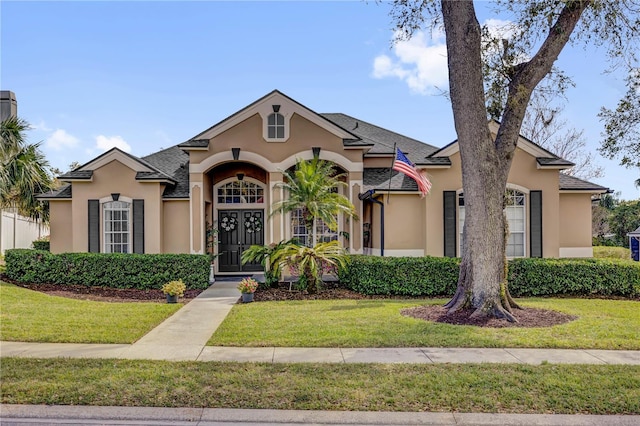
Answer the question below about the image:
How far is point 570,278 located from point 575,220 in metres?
4.07

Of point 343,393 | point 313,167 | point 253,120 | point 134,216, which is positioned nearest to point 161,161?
point 134,216

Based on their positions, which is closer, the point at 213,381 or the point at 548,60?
the point at 213,381

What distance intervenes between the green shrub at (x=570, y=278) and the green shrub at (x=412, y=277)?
1740 millimetres

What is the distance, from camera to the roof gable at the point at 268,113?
17.2 m

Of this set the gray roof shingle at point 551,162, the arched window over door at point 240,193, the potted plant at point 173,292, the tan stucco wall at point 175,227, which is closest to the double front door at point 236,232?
the arched window over door at point 240,193

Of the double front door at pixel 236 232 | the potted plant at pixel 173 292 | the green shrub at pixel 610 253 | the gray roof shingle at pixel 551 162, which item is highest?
the gray roof shingle at pixel 551 162

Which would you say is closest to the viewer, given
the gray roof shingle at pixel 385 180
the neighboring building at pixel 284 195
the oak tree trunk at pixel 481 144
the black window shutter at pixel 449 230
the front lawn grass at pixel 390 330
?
the front lawn grass at pixel 390 330

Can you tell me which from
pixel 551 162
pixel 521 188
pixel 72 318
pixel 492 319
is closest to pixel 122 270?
pixel 72 318

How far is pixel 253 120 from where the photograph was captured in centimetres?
1739

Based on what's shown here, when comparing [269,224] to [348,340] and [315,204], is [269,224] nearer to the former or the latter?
[315,204]

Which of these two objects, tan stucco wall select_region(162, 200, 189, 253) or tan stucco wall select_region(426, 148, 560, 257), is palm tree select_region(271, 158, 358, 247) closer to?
tan stucco wall select_region(426, 148, 560, 257)

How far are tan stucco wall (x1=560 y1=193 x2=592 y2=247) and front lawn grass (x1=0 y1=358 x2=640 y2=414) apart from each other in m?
11.4

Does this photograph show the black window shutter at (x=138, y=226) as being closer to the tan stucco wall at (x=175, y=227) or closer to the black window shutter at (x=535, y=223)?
the tan stucco wall at (x=175, y=227)

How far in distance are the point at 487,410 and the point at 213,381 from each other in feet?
10.6
